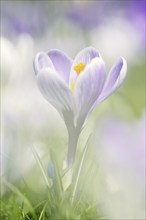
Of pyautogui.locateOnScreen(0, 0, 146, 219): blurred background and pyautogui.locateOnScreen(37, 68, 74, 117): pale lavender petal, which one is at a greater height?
pyautogui.locateOnScreen(37, 68, 74, 117): pale lavender petal

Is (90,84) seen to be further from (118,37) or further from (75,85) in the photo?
(118,37)

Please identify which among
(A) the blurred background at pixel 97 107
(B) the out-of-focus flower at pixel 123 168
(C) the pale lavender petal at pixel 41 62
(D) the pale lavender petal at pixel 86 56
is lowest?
(B) the out-of-focus flower at pixel 123 168

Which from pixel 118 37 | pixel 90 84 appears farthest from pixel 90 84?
pixel 118 37

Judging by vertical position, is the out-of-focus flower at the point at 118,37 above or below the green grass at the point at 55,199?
above

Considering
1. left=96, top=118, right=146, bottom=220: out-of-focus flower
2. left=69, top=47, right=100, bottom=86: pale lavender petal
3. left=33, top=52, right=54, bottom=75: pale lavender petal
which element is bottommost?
left=96, top=118, right=146, bottom=220: out-of-focus flower

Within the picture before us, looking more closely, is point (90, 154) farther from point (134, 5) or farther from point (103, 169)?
point (134, 5)

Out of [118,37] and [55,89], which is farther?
[118,37]
